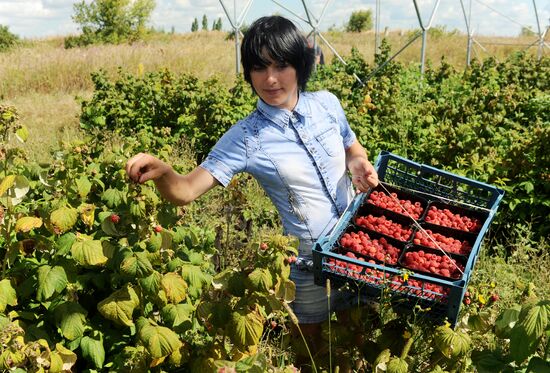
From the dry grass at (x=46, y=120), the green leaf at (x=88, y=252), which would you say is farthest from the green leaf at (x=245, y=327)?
the dry grass at (x=46, y=120)

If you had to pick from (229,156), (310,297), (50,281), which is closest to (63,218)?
(50,281)

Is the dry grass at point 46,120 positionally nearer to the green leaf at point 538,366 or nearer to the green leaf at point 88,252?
the green leaf at point 88,252

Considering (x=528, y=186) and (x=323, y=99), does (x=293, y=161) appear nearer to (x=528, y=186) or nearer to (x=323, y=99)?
(x=323, y=99)

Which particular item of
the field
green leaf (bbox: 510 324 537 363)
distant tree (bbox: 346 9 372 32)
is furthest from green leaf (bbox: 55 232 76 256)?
distant tree (bbox: 346 9 372 32)

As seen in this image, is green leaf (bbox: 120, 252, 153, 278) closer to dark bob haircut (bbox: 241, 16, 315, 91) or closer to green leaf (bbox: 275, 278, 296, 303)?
green leaf (bbox: 275, 278, 296, 303)

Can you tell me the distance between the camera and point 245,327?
1.60 meters

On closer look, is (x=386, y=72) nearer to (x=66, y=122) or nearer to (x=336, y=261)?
(x=66, y=122)

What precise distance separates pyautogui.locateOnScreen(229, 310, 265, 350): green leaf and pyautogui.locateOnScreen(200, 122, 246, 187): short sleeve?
51cm

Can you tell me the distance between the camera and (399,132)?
4574mm

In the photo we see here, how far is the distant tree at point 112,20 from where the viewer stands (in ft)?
97.2

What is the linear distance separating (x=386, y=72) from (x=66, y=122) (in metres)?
4.50

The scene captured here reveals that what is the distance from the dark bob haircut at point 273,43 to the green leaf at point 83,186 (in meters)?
0.67

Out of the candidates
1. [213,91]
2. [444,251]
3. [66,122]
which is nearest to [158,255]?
[444,251]

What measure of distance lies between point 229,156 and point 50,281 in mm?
702
